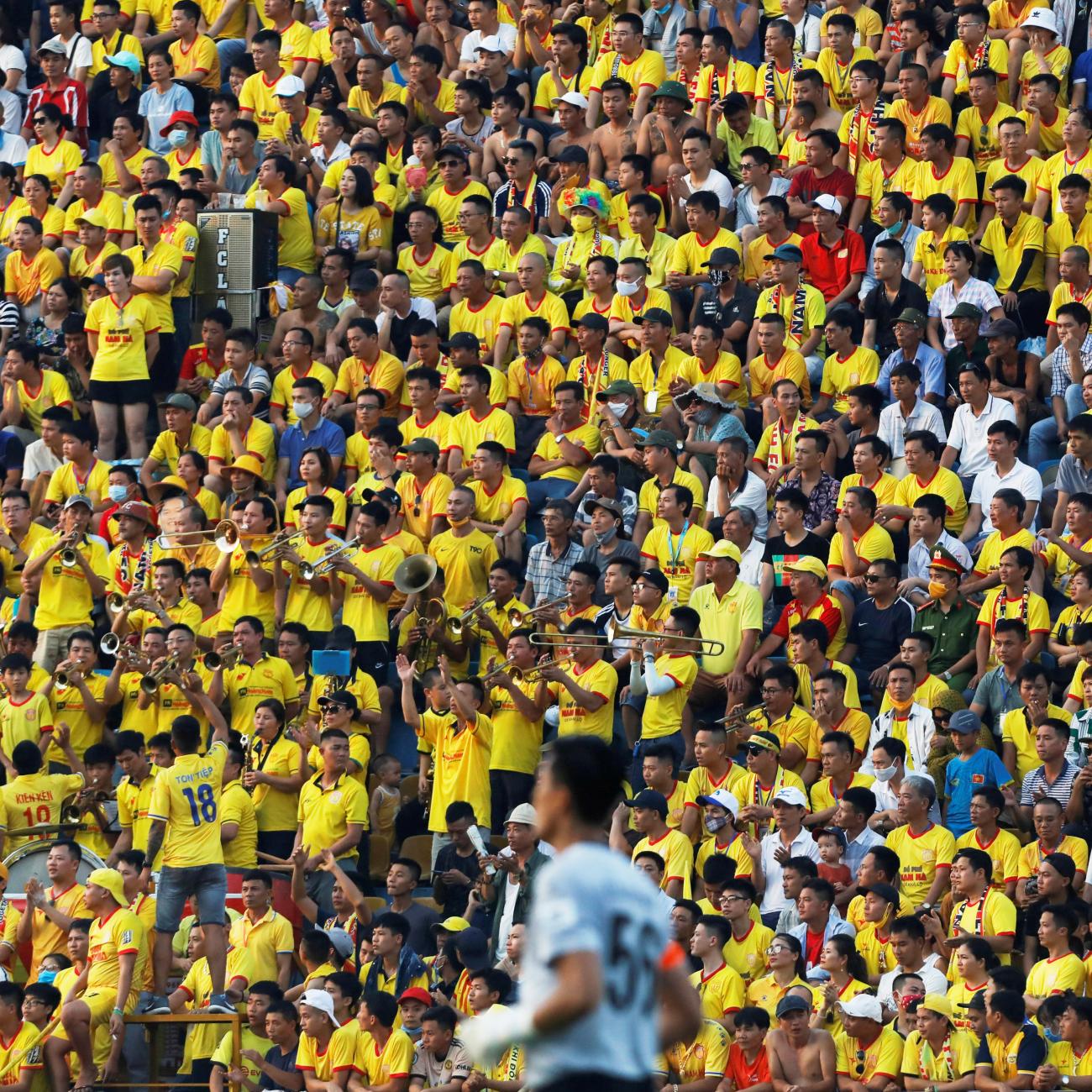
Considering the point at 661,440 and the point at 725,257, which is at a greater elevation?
the point at 725,257

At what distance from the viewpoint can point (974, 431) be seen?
620 inches

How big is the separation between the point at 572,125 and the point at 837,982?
847 cm

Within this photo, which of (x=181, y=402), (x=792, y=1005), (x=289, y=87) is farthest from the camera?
(x=289, y=87)

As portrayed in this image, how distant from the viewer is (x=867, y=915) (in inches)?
509

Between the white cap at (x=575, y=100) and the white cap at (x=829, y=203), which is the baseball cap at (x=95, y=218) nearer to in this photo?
the white cap at (x=575, y=100)

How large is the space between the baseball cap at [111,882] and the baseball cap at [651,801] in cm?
324

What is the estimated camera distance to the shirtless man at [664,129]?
18.2 meters

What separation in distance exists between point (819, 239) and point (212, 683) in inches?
217

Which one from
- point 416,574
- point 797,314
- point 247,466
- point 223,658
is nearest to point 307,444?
point 247,466

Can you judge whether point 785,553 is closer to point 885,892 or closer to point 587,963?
point 885,892

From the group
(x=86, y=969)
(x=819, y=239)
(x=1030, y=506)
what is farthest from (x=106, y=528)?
(x=1030, y=506)

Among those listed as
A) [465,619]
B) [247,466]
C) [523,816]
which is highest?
[247,466]

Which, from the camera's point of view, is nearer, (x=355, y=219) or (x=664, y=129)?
(x=664, y=129)

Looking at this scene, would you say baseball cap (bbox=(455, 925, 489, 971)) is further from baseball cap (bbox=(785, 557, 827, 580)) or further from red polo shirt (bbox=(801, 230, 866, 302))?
red polo shirt (bbox=(801, 230, 866, 302))
